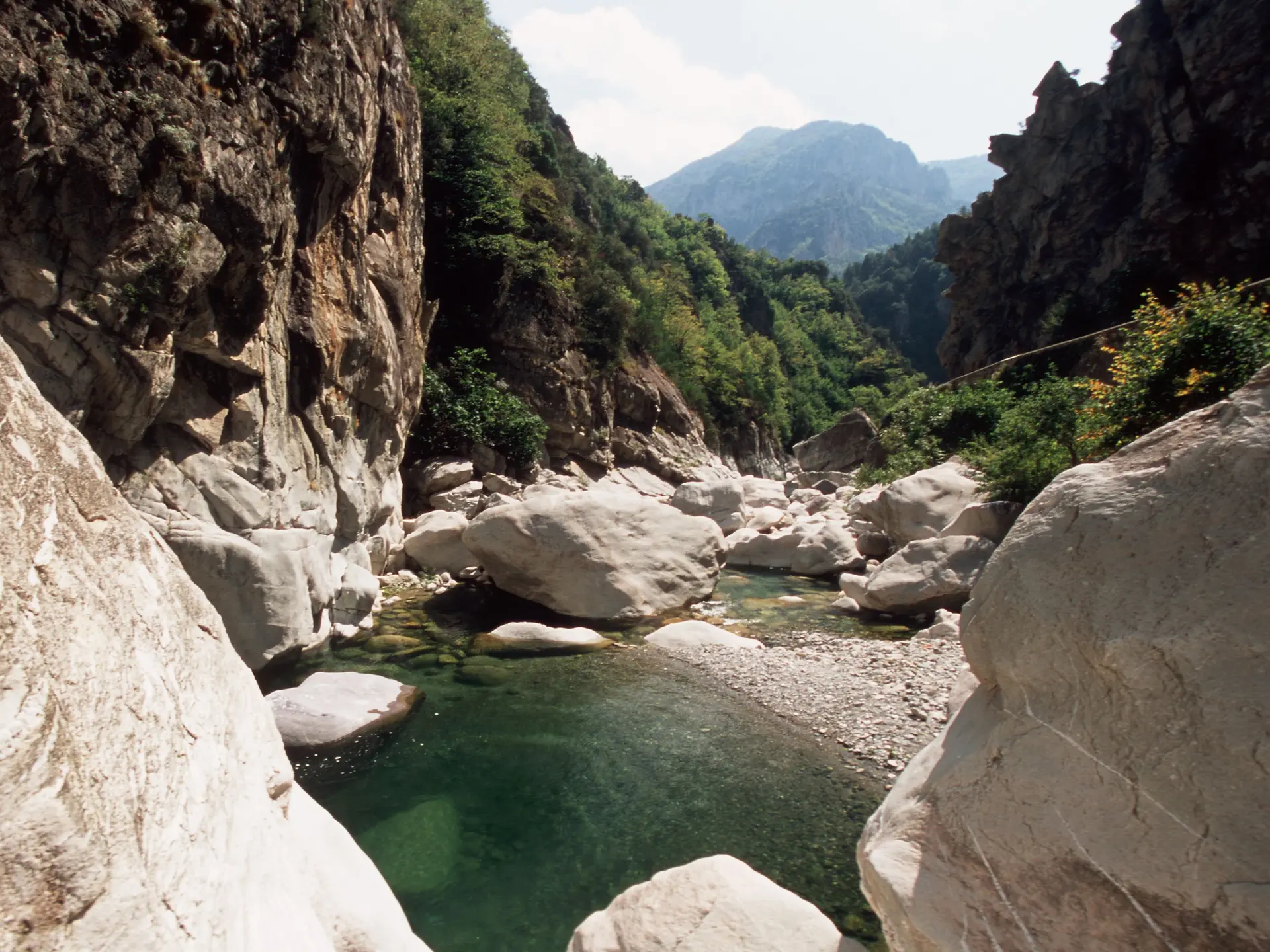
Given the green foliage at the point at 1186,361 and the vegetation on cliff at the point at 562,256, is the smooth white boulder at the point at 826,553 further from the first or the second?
the vegetation on cliff at the point at 562,256

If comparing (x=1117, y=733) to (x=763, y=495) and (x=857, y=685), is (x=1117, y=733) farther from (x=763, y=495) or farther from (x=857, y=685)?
(x=763, y=495)

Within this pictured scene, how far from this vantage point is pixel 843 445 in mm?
50500

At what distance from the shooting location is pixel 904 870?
3574 mm

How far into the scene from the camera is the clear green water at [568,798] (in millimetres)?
5656

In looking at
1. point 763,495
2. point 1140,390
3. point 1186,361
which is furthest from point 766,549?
point 763,495

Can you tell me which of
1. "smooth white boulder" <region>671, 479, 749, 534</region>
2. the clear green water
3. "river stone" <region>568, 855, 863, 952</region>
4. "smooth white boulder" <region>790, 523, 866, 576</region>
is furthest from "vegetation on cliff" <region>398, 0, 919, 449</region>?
"river stone" <region>568, 855, 863, 952</region>

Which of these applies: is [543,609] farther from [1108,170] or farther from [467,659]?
[1108,170]

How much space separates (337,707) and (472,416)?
16866 millimetres

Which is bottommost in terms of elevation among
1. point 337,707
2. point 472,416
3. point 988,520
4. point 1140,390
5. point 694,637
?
point 694,637

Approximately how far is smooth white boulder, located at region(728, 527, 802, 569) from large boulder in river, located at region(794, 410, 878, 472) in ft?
98.5

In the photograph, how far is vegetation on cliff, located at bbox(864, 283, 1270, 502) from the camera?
9.73 metres

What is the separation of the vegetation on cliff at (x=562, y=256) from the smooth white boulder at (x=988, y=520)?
62.1 ft

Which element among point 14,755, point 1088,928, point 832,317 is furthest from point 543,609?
point 832,317

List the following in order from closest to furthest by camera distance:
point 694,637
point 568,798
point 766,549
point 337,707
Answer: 1. point 568,798
2. point 337,707
3. point 694,637
4. point 766,549
